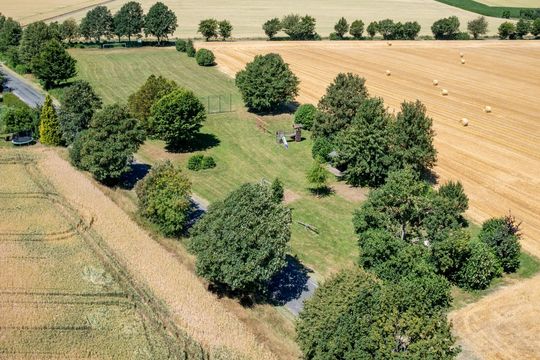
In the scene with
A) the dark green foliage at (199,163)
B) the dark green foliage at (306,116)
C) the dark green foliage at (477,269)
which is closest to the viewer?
Answer: the dark green foliage at (477,269)

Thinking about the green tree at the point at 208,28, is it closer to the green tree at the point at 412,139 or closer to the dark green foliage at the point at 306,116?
the dark green foliage at the point at 306,116

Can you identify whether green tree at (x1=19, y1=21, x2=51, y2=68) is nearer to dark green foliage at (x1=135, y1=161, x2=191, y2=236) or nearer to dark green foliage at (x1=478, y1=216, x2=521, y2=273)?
dark green foliage at (x1=135, y1=161, x2=191, y2=236)

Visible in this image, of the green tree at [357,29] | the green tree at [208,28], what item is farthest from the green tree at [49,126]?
the green tree at [357,29]

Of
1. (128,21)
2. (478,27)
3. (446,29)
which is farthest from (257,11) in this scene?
(478,27)

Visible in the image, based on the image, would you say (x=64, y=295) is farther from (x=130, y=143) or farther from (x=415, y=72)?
(x=415, y=72)

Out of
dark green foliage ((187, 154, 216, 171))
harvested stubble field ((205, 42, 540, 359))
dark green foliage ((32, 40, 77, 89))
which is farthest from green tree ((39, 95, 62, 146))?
harvested stubble field ((205, 42, 540, 359))

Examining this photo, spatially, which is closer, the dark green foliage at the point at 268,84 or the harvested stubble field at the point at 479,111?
the harvested stubble field at the point at 479,111

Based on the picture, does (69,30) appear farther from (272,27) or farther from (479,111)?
(479,111)
